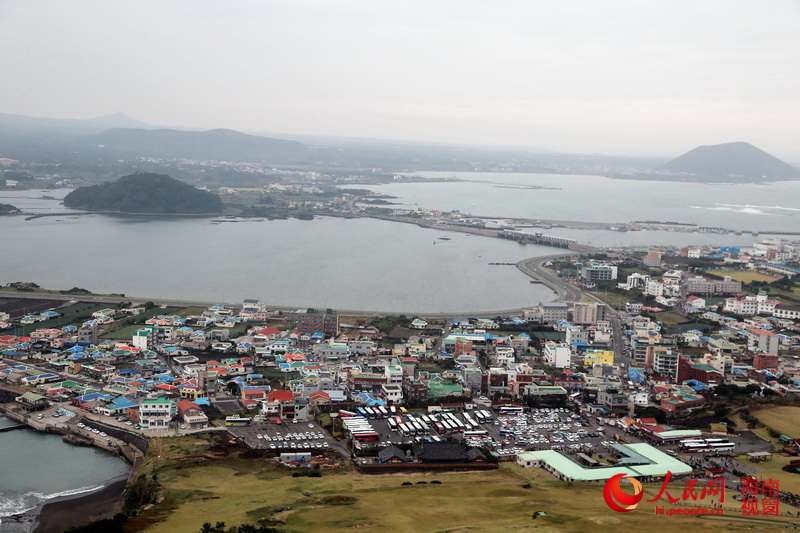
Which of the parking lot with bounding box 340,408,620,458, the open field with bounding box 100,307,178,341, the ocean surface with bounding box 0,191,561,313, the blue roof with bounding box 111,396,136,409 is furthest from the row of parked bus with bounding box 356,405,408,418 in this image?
the ocean surface with bounding box 0,191,561,313

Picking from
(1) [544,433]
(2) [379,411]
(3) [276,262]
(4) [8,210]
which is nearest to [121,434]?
(2) [379,411]

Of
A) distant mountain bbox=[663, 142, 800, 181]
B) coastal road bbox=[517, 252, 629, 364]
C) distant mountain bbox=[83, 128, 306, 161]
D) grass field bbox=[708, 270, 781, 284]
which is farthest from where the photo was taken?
distant mountain bbox=[663, 142, 800, 181]

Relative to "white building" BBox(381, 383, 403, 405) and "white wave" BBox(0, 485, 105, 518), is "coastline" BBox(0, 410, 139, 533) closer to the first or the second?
"white wave" BBox(0, 485, 105, 518)

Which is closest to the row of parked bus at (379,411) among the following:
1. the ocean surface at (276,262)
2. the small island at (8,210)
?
the ocean surface at (276,262)

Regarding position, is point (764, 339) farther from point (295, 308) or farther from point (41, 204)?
point (41, 204)

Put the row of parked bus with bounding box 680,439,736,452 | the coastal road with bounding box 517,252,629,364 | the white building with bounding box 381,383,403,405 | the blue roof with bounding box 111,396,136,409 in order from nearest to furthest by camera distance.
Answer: the row of parked bus with bounding box 680,439,736,452 → the blue roof with bounding box 111,396,136,409 → the white building with bounding box 381,383,403,405 → the coastal road with bounding box 517,252,629,364

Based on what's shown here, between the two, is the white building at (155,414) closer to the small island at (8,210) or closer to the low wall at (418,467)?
the low wall at (418,467)

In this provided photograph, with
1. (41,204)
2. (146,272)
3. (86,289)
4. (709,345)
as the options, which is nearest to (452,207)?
(41,204)

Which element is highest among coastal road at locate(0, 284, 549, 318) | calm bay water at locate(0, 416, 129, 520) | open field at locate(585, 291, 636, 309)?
open field at locate(585, 291, 636, 309)
